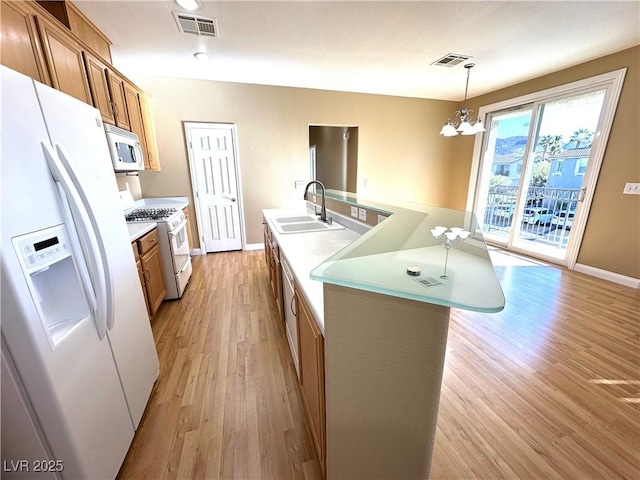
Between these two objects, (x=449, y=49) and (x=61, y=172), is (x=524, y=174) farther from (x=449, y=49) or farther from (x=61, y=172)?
(x=61, y=172)

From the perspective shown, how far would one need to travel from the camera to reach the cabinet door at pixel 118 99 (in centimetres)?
253

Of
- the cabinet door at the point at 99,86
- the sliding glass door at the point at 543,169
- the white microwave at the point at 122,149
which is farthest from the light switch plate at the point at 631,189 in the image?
the cabinet door at the point at 99,86

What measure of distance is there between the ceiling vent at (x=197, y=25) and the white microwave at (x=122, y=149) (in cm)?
116

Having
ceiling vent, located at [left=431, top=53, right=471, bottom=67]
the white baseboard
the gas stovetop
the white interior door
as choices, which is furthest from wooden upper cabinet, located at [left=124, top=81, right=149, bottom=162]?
the white baseboard

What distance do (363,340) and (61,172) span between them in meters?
1.24

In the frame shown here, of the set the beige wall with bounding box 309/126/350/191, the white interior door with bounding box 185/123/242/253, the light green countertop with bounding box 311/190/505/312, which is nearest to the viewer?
the light green countertop with bounding box 311/190/505/312

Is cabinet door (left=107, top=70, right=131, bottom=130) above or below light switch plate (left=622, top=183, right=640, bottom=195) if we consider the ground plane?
above

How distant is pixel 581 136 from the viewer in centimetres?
332

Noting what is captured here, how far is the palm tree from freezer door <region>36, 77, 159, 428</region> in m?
5.10

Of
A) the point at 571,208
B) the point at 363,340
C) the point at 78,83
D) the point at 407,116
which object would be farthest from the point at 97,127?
the point at 571,208

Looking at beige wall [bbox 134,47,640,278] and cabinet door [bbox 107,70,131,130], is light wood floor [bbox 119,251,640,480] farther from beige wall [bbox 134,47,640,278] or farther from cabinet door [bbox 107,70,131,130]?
cabinet door [bbox 107,70,131,130]

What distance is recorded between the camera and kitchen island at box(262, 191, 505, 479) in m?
0.73

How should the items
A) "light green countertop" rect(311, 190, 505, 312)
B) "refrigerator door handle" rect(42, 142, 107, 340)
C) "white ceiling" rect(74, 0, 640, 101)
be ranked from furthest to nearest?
"white ceiling" rect(74, 0, 640, 101), "refrigerator door handle" rect(42, 142, 107, 340), "light green countertop" rect(311, 190, 505, 312)

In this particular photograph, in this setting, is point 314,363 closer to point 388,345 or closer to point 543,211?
point 388,345
